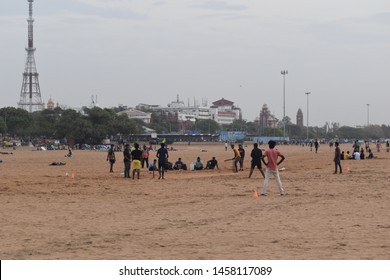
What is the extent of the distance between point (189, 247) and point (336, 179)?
556 inches

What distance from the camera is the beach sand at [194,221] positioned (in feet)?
30.1

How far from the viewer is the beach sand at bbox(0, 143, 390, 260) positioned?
30.1ft

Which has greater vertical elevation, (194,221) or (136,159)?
(136,159)

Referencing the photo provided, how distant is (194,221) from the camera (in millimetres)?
12391

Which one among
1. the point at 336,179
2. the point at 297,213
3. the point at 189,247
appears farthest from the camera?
the point at 336,179

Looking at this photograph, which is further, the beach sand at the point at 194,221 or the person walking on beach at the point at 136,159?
the person walking on beach at the point at 136,159

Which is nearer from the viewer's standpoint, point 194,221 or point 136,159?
point 194,221

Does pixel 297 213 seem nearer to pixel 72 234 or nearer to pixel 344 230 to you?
pixel 344 230

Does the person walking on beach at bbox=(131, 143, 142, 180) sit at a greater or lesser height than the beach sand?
greater

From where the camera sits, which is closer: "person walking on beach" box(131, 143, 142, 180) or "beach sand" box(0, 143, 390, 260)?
"beach sand" box(0, 143, 390, 260)

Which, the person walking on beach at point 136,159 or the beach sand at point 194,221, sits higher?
the person walking on beach at point 136,159

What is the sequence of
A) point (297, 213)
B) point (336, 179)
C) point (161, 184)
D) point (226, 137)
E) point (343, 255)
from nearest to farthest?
point (343, 255) → point (297, 213) → point (161, 184) → point (336, 179) → point (226, 137)

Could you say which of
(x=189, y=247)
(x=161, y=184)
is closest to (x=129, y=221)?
(x=189, y=247)

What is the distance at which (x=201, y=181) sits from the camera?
22547 millimetres
